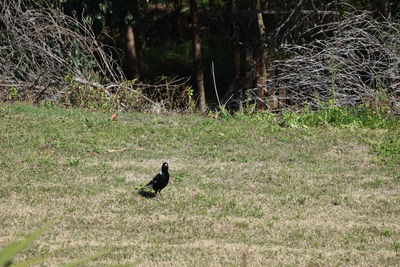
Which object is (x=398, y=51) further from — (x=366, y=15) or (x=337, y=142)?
(x=337, y=142)

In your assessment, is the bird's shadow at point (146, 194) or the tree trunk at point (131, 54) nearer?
the bird's shadow at point (146, 194)

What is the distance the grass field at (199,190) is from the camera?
683cm

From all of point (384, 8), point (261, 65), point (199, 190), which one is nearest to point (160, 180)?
point (199, 190)

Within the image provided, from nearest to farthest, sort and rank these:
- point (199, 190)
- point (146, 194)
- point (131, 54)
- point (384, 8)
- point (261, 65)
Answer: point (146, 194) → point (199, 190) → point (384, 8) → point (261, 65) → point (131, 54)

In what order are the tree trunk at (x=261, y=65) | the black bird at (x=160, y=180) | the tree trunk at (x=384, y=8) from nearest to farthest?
1. the black bird at (x=160, y=180)
2. the tree trunk at (x=261, y=65)
3. the tree trunk at (x=384, y=8)

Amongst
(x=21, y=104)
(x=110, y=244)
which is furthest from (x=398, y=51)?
(x=110, y=244)

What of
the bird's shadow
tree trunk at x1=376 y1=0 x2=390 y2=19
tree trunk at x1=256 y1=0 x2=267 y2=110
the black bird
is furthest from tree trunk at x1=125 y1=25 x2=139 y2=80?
the black bird

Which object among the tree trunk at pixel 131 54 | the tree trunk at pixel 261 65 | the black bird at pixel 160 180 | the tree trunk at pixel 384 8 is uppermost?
the tree trunk at pixel 384 8

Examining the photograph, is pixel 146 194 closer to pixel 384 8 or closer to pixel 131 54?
pixel 384 8

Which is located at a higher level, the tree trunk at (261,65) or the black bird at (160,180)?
the black bird at (160,180)

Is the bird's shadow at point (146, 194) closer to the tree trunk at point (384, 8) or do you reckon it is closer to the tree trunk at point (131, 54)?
the tree trunk at point (384, 8)

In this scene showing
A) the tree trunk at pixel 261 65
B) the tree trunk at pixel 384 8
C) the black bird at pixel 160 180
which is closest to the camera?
the black bird at pixel 160 180

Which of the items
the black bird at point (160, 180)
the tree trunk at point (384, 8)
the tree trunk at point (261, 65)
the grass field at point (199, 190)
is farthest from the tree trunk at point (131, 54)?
the black bird at point (160, 180)

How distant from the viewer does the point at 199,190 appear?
8.96 metres
